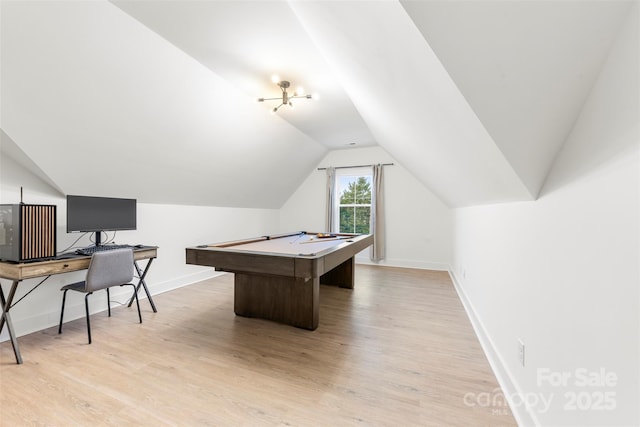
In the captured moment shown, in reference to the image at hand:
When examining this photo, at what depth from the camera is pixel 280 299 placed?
2.69 metres

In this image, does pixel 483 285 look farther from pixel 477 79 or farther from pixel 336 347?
pixel 477 79

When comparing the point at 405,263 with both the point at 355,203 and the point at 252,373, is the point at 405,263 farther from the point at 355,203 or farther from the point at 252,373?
the point at 252,373

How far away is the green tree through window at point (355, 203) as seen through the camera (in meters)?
5.75

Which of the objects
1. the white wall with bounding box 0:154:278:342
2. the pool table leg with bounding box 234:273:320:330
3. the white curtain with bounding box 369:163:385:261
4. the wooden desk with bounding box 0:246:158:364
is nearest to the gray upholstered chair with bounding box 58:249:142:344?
the wooden desk with bounding box 0:246:158:364

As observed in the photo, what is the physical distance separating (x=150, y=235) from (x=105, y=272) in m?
1.23

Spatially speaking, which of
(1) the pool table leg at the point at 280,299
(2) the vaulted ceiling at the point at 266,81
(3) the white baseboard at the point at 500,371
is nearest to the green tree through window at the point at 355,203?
(2) the vaulted ceiling at the point at 266,81

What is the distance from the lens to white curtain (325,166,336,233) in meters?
5.71

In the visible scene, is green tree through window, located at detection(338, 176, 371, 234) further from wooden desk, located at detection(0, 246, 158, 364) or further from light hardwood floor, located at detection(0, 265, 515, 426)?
wooden desk, located at detection(0, 246, 158, 364)

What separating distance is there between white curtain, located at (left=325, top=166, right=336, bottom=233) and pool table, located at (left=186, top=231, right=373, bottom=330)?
94.9 inches

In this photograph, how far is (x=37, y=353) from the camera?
207 centimetres

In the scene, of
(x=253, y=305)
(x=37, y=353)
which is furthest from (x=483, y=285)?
(x=37, y=353)

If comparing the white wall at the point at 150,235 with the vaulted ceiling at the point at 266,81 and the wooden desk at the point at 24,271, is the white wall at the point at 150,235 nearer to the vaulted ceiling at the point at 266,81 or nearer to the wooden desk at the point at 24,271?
the vaulted ceiling at the point at 266,81

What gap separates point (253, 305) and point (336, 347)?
1.05 metres

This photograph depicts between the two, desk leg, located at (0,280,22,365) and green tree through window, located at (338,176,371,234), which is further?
green tree through window, located at (338,176,371,234)
